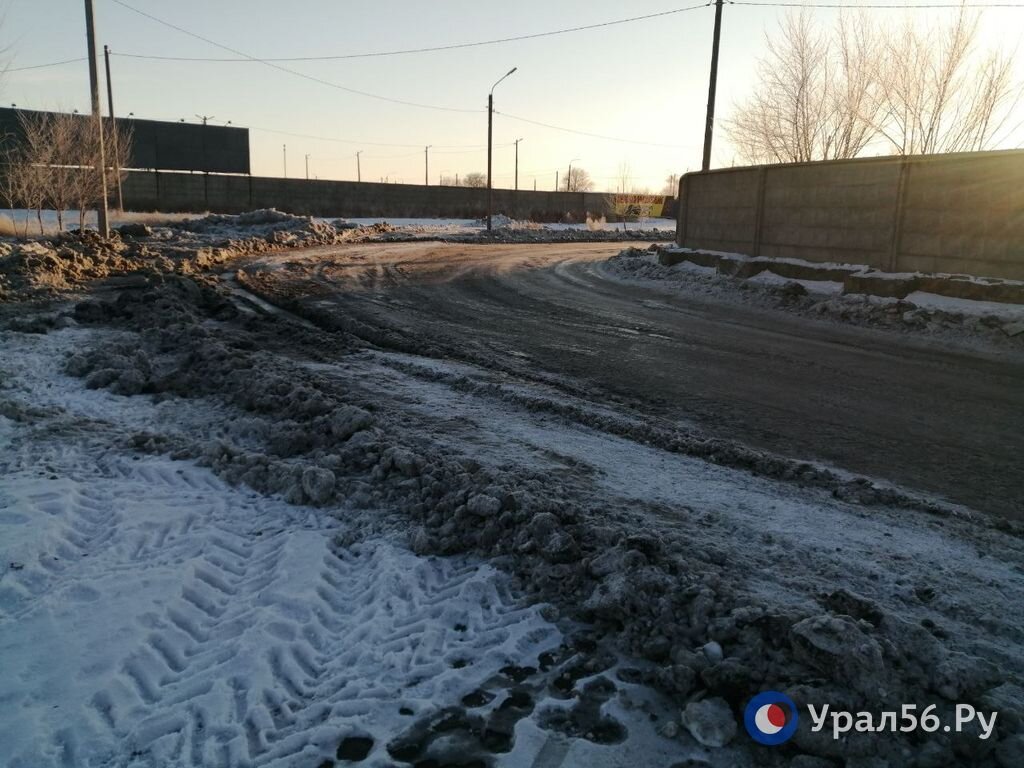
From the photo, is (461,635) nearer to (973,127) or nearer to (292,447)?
(292,447)

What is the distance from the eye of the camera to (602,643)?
3.48m

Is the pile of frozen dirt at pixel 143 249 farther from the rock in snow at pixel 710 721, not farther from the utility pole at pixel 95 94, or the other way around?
the rock in snow at pixel 710 721

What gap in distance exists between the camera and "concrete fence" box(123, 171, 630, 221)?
173ft

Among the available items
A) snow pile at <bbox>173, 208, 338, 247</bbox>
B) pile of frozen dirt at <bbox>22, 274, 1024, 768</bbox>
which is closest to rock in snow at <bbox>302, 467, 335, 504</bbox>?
pile of frozen dirt at <bbox>22, 274, 1024, 768</bbox>

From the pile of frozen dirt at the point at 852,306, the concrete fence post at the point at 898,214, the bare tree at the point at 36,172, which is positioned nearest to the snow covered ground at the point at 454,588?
the pile of frozen dirt at the point at 852,306

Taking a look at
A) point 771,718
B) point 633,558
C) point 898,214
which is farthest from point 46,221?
point 771,718

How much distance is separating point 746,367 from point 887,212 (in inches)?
299

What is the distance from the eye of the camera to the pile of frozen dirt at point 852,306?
36.7ft

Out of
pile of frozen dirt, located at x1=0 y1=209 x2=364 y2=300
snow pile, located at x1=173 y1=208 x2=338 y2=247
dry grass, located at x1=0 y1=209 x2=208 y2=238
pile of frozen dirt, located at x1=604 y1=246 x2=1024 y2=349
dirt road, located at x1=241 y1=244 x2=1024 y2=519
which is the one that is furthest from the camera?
snow pile, located at x1=173 y1=208 x2=338 y2=247

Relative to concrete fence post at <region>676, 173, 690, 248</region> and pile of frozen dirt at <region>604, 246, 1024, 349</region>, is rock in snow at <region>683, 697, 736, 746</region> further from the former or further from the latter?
concrete fence post at <region>676, 173, 690, 248</region>

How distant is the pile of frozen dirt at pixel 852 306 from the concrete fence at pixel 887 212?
1006 millimetres

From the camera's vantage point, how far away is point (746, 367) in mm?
9086

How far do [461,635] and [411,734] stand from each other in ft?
2.33

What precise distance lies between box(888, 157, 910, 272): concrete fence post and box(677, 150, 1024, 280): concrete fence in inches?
0.8
